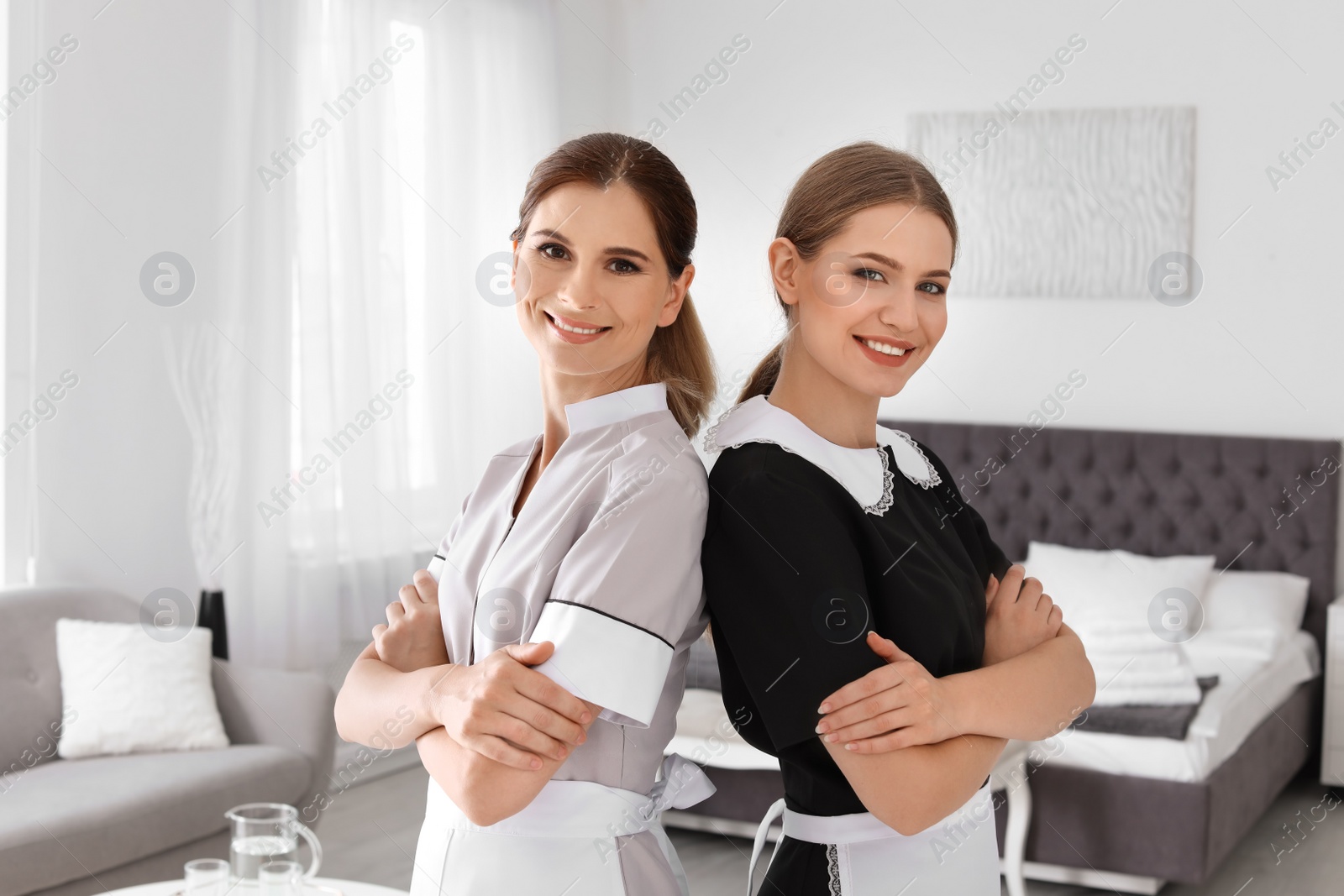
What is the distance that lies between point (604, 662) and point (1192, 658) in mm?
3081

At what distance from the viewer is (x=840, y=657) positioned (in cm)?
109

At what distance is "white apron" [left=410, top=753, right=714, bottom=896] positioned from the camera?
3.87 feet

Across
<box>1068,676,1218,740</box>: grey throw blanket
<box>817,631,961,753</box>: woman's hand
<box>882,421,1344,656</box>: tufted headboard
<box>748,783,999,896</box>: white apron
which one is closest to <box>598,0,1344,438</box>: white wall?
<box>882,421,1344,656</box>: tufted headboard

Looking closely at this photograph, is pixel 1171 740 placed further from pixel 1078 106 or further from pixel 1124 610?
pixel 1078 106

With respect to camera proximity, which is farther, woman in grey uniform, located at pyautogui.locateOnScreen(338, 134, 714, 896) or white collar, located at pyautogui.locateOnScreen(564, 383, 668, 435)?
white collar, located at pyautogui.locateOnScreen(564, 383, 668, 435)

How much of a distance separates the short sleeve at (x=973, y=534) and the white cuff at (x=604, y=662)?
1.43 ft

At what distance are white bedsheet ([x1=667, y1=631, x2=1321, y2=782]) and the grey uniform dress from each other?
1.90 m

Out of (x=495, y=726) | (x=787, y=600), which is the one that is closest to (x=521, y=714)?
(x=495, y=726)

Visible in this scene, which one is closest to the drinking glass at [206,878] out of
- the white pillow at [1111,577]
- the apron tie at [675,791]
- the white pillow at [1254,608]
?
the apron tie at [675,791]

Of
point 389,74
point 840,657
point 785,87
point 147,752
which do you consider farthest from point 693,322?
point 785,87

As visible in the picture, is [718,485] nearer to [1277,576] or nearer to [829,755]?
[829,755]

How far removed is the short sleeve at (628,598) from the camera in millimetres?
1073

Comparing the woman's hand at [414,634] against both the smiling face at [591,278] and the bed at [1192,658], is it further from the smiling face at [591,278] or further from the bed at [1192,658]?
the bed at [1192,658]

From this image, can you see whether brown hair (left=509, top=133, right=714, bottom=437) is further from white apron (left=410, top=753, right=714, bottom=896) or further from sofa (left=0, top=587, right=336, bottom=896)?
sofa (left=0, top=587, right=336, bottom=896)
